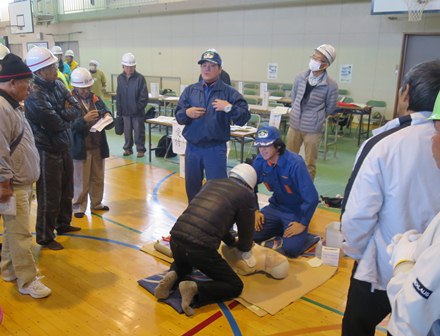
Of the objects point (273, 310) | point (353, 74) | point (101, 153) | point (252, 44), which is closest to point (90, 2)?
point (252, 44)

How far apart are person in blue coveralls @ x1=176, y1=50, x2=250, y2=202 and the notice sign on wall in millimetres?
7264

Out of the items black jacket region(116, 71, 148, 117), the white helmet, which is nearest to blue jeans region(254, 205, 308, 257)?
the white helmet

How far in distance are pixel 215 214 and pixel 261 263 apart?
78cm

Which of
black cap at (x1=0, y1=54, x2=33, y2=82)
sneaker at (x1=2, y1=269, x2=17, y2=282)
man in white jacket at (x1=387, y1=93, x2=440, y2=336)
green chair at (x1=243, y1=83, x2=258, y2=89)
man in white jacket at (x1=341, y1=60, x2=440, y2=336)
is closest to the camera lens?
man in white jacket at (x1=387, y1=93, x2=440, y2=336)

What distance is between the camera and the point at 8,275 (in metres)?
2.99

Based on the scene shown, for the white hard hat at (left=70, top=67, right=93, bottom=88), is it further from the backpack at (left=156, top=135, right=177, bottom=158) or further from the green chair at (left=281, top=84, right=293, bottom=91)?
the green chair at (left=281, top=84, right=293, bottom=91)

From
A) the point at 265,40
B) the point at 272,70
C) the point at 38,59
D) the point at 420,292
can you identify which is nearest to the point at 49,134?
the point at 38,59

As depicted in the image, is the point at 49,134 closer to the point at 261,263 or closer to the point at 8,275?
the point at 8,275

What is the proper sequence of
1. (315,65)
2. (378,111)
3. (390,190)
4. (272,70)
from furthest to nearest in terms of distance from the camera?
(272,70) → (378,111) → (315,65) → (390,190)

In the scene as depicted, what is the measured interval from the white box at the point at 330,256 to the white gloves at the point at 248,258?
689mm

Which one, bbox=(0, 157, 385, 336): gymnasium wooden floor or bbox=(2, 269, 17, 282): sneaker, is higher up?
bbox=(2, 269, 17, 282): sneaker

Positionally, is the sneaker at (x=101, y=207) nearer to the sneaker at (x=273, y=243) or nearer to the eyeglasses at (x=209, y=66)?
the sneaker at (x=273, y=243)

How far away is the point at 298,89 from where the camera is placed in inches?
187

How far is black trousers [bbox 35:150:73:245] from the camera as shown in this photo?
335cm
